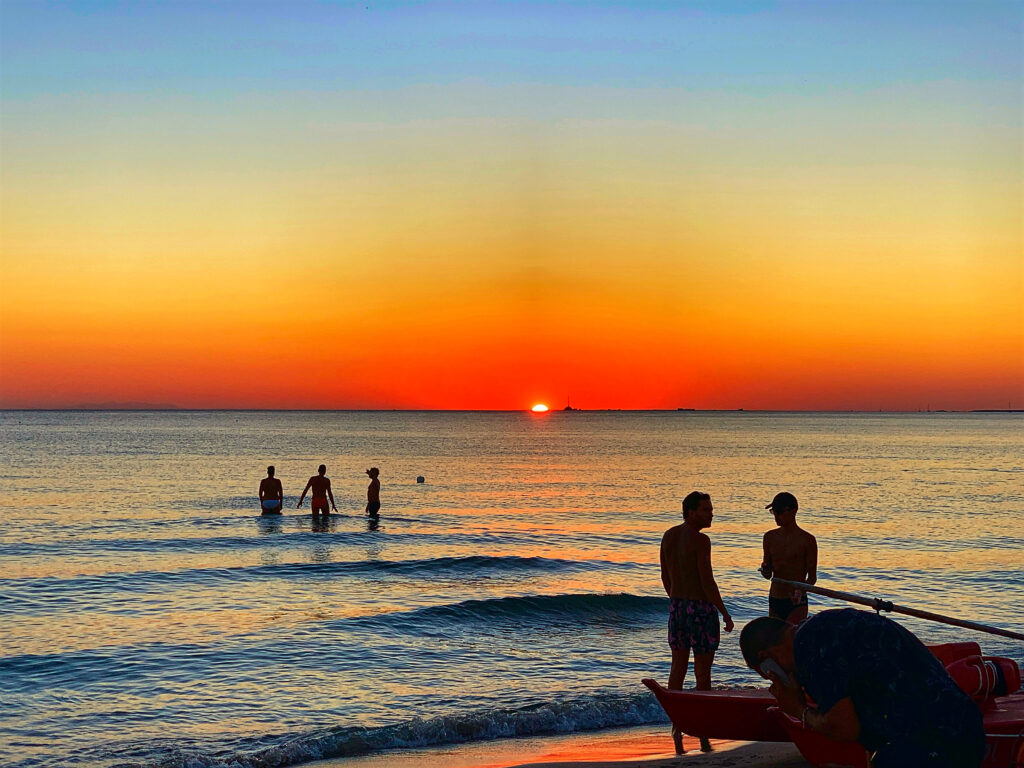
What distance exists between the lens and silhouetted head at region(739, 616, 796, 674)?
428cm

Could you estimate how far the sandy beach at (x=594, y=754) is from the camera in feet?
26.1

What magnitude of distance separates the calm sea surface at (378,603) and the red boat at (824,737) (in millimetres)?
2664

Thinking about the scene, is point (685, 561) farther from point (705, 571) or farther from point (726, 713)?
point (726, 713)

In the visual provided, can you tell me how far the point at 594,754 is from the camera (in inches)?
338

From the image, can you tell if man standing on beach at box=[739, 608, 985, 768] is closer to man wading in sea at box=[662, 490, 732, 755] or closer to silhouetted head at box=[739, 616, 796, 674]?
silhouetted head at box=[739, 616, 796, 674]

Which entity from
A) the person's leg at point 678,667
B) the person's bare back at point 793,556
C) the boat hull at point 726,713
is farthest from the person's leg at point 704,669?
the person's bare back at point 793,556

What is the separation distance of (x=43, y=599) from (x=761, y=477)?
44.4m

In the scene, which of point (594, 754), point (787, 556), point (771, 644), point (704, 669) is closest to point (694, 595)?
point (704, 669)

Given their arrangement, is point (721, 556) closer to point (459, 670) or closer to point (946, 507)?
point (459, 670)

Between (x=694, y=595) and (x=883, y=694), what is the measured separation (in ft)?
14.9

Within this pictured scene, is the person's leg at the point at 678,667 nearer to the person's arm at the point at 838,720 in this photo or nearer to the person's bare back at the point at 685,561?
the person's bare back at the point at 685,561

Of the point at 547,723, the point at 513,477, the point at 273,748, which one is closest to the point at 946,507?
the point at 513,477

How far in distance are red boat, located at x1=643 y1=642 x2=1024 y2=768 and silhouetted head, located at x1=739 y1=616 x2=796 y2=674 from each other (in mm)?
2190

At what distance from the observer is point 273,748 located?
9016 mm
